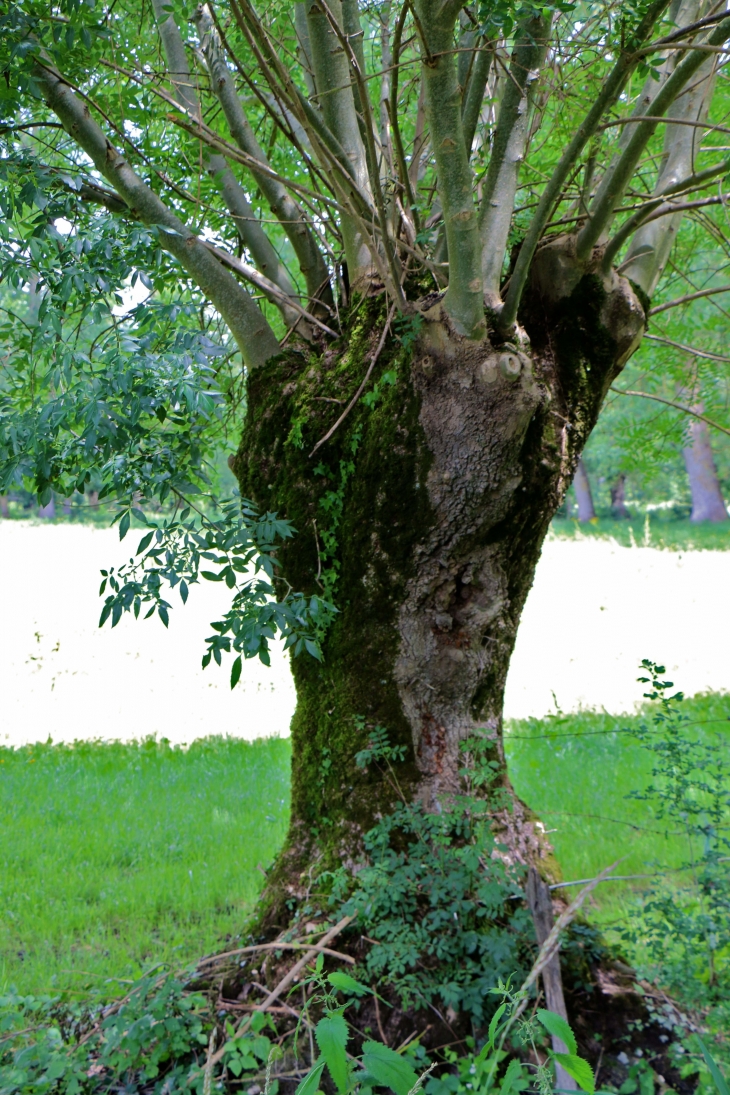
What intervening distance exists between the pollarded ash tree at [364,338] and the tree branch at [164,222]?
0.01 meters

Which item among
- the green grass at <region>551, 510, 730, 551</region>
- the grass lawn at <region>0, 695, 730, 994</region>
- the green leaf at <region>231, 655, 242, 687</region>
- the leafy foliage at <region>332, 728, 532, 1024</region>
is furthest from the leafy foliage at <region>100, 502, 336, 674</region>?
the green grass at <region>551, 510, 730, 551</region>

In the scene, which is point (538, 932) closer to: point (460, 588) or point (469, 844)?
point (469, 844)

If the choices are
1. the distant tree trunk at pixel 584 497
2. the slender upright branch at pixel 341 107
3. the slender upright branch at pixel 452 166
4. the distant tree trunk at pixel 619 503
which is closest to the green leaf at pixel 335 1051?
the slender upright branch at pixel 452 166

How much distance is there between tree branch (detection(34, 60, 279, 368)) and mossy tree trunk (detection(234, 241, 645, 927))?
0.36m

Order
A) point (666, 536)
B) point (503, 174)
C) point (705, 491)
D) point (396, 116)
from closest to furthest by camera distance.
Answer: point (396, 116) → point (503, 174) → point (666, 536) → point (705, 491)

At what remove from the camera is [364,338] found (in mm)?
3271

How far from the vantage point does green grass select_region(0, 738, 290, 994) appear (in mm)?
4031

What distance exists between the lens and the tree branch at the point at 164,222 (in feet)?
10.2

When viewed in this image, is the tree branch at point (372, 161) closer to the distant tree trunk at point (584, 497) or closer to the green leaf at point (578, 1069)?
the green leaf at point (578, 1069)

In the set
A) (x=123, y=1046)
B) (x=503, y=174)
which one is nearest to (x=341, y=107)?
(x=503, y=174)

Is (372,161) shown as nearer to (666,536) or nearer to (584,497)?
(666,536)

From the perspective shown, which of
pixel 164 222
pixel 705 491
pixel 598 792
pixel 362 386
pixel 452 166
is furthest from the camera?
pixel 705 491

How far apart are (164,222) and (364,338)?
0.92 meters

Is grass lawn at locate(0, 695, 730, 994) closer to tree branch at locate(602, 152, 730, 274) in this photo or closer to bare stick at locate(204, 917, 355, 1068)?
bare stick at locate(204, 917, 355, 1068)
